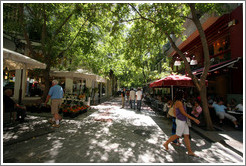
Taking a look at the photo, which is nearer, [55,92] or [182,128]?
[182,128]

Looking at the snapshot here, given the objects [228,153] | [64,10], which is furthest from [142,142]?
[64,10]

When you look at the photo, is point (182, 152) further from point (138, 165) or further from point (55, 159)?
point (55, 159)

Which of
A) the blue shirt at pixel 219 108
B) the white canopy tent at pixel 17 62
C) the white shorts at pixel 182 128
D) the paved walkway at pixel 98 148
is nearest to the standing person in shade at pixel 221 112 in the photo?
the blue shirt at pixel 219 108

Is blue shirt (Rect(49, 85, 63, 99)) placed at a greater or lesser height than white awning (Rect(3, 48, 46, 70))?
lesser

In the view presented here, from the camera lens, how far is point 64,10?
9242 millimetres

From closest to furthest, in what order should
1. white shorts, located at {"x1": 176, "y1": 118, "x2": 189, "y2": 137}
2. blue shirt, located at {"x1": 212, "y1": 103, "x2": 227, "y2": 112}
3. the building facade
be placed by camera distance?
white shorts, located at {"x1": 176, "y1": 118, "x2": 189, "y2": 137} < blue shirt, located at {"x1": 212, "y1": 103, "x2": 227, "y2": 112} < the building facade

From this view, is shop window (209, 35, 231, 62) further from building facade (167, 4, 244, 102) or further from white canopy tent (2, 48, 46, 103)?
white canopy tent (2, 48, 46, 103)

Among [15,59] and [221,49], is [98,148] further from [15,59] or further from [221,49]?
[221,49]

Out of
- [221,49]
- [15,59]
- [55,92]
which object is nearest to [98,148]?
[55,92]

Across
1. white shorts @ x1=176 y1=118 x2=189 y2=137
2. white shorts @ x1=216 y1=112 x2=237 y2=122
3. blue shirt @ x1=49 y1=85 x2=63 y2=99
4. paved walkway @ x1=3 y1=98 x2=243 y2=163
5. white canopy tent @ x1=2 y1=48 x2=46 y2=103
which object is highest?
white canopy tent @ x1=2 y1=48 x2=46 y2=103

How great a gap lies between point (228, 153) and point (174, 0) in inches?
237

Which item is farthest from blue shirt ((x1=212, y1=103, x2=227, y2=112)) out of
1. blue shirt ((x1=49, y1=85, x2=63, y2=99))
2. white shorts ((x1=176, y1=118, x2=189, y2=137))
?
blue shirt ((x1=49, y1=85, x2=63, y2=99))

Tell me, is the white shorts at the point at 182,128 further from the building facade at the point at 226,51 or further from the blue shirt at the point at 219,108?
the building facade at the point at 226,51

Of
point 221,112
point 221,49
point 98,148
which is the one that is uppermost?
point 221,49
